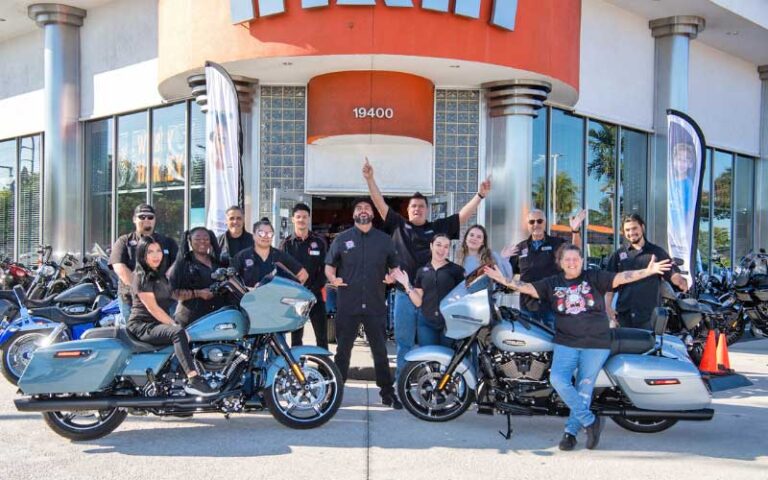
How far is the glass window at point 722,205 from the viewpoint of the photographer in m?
19.6

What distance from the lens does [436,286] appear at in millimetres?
6543

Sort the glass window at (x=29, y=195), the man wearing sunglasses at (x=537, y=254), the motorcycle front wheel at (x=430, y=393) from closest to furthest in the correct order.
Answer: the motorcycle front wheel at (x=430, y=393) → the man wearing sunglasses at (x=537, y=254) → the glass window at (x=29, y=195)

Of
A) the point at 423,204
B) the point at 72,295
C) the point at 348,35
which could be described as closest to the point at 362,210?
the point at 423,204

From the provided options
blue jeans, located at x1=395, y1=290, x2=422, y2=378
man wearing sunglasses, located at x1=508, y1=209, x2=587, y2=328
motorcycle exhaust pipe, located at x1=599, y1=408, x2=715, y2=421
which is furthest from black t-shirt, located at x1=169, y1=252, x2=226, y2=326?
motorcycle exhaust pipe, located at x1=599, y1=408, x2=715, y2=421

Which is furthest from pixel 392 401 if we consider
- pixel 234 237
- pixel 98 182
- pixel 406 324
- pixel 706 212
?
pixel 706 212

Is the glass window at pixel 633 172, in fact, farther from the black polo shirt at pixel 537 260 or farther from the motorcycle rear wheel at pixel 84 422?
the motorcycle rear wheel at pixel 84 422

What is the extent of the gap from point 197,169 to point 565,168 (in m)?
7.48

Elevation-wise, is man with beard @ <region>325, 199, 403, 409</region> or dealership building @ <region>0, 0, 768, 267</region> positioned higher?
dealership building @ <region>0, 0, 768, 267</region>

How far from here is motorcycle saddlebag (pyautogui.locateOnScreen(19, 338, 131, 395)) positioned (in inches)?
213

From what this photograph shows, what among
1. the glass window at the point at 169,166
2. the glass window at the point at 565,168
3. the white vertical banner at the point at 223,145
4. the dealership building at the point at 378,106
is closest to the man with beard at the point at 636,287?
the dealership building at the point at 378,106

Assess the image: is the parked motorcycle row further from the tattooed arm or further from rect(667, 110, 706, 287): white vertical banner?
rect(667, 110, 706, 287): white vertical banner

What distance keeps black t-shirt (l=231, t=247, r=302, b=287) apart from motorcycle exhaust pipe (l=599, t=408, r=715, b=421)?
311cm

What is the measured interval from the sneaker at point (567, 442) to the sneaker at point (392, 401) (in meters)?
1.67

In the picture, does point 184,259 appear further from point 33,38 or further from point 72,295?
point 33,38
